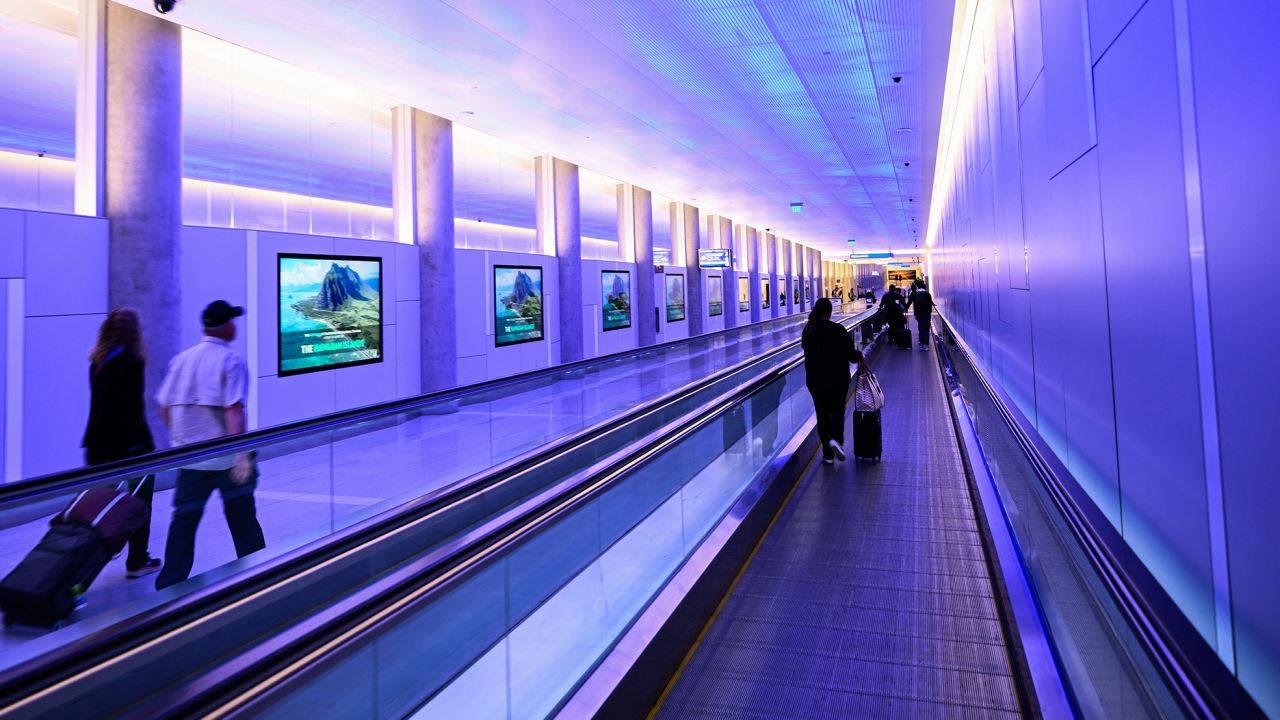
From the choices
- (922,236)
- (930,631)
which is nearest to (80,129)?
(930,631)

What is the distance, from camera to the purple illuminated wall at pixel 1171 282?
168 cm

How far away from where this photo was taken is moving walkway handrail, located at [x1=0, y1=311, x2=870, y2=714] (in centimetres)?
176

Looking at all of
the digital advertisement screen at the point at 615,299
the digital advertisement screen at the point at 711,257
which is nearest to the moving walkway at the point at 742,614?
the digital advertisement screen at the point at 615,299

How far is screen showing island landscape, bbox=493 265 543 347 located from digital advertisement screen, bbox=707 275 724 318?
37.7 ft

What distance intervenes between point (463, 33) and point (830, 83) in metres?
5.02

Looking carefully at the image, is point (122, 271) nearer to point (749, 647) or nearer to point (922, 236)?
point (749, 647)

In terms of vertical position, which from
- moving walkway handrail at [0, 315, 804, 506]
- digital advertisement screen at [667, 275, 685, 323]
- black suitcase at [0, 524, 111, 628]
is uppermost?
digital advertisement screen at [667, 275, 685, 323]

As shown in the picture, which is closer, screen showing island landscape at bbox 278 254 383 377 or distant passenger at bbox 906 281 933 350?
screen showing island landscape at bbox 278 254 383 377

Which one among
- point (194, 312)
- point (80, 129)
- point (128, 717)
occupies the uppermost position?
point (80, 129)

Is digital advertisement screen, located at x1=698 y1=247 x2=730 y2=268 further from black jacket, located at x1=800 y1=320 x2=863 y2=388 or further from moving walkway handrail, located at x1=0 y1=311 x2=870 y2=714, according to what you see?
moving walkway handrail, located at x1=0 y1=311 x2=870 y2=714

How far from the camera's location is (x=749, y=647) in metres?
3.41

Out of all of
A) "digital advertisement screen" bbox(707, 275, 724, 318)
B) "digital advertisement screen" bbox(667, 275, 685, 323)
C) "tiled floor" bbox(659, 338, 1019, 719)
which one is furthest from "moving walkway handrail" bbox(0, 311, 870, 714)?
"digital advertisement screen" bbox(707, 275, 724, 318)

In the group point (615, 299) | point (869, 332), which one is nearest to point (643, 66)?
point (615, 299)

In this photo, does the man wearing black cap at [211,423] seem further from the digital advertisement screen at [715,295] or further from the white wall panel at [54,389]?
the digital advertisement screen at [715,295]
